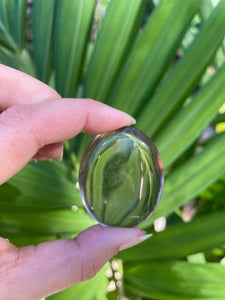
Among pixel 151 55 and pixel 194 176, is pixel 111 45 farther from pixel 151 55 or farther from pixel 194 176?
pixel 194 176

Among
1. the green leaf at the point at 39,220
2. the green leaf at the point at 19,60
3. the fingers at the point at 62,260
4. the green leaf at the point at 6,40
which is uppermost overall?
the green leaf at the point at 6,40

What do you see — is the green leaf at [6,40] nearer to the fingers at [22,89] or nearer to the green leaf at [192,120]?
the fingers at [22,89]

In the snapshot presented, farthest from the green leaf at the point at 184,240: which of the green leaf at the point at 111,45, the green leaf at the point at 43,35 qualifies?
the green leaf at the point at 43,35

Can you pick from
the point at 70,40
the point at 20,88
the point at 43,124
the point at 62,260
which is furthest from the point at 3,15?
the point at 62,260

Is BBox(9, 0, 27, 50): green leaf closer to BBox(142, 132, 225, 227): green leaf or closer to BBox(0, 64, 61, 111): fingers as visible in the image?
BBox(0, 64, 61, 111): fingers

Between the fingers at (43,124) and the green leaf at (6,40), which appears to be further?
the green leaf at (6,40)

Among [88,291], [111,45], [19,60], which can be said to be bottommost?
[88,291]

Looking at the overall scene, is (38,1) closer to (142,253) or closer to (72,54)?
(72,54)

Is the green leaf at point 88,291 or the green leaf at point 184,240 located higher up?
the green leaf at point 184,240

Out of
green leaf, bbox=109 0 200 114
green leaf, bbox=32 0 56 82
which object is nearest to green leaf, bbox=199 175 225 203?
green leaf, bbox=109 0 200 114
